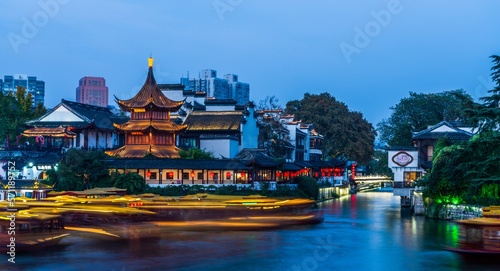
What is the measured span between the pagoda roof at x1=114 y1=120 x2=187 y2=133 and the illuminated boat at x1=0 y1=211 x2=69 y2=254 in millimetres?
30712

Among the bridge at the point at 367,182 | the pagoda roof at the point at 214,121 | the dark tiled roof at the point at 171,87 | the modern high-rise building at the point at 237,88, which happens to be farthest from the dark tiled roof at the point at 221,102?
the modern high-rise building at the point at 237,88

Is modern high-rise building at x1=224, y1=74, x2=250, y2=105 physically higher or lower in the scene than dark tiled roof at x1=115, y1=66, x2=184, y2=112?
higher

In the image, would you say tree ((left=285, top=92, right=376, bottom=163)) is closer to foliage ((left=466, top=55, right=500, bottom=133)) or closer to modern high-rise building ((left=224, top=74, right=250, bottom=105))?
foliage ((left=466, top=55, right=500, bottom=133))

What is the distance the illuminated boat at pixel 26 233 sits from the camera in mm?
31531

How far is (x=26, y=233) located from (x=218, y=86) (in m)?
129

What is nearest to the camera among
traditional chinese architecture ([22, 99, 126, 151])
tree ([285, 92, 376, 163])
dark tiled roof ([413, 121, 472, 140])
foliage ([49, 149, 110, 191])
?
foliage ([49, 149, 110, 191])

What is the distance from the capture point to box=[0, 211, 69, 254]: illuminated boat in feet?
103

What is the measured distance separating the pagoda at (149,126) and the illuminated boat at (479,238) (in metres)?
36.5

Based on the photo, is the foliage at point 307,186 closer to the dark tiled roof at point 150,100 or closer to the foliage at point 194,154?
the foliage at point 194,154

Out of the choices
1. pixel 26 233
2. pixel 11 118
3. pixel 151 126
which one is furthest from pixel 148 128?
→ pixel 26 233

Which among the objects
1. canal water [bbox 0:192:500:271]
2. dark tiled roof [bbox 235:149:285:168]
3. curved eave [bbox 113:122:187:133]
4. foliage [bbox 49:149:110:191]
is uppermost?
curved eave [bbox 113:122:187:133]

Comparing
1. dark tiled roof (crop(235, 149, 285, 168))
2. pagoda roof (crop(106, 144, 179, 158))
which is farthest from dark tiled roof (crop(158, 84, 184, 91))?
dark tiled roof (crop(235, 149, 285, 168))

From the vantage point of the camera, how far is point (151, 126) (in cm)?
6375

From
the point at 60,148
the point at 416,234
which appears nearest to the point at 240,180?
the point at 60,148
